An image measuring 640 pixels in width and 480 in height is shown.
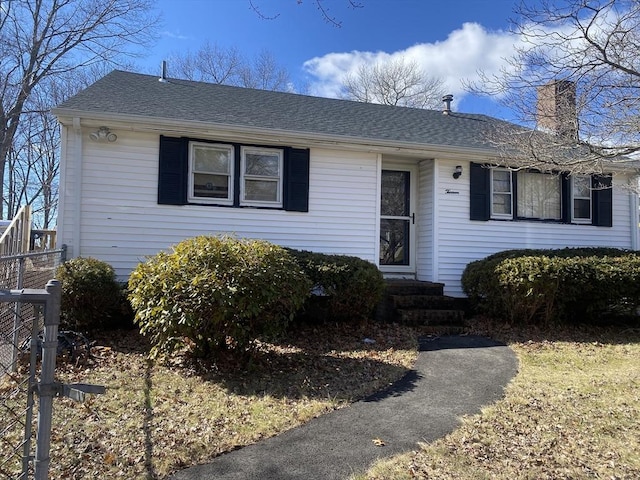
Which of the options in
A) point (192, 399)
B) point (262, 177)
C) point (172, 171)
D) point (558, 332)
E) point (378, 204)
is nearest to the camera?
point (192, 399)

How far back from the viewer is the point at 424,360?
584cm

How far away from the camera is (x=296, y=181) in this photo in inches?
331

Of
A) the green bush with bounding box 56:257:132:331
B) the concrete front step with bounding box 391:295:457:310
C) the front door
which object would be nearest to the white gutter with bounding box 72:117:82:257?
the green bush with bounding box 56:257:132:331

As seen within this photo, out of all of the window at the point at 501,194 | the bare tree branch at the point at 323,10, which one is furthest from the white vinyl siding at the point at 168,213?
the bare tree branch at the point at 323,10

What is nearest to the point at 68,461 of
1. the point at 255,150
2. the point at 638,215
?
the point at 255,150

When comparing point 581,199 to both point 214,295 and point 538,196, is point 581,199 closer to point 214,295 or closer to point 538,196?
point 538,196

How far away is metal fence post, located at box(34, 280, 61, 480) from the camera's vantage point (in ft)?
5.82

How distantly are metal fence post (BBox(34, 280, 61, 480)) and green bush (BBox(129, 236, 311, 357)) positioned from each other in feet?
9.42

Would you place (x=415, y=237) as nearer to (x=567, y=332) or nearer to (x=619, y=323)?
(x=567, y=332)

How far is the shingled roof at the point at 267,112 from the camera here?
790 cm

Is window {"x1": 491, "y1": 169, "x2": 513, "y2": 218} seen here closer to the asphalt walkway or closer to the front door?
the front door

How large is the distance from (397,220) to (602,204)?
14.9ft

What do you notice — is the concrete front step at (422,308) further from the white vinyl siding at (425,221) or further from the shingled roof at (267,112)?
the shingled roof at (267,112)

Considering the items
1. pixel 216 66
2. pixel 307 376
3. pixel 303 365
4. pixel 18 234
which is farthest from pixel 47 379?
pixel 216 66
